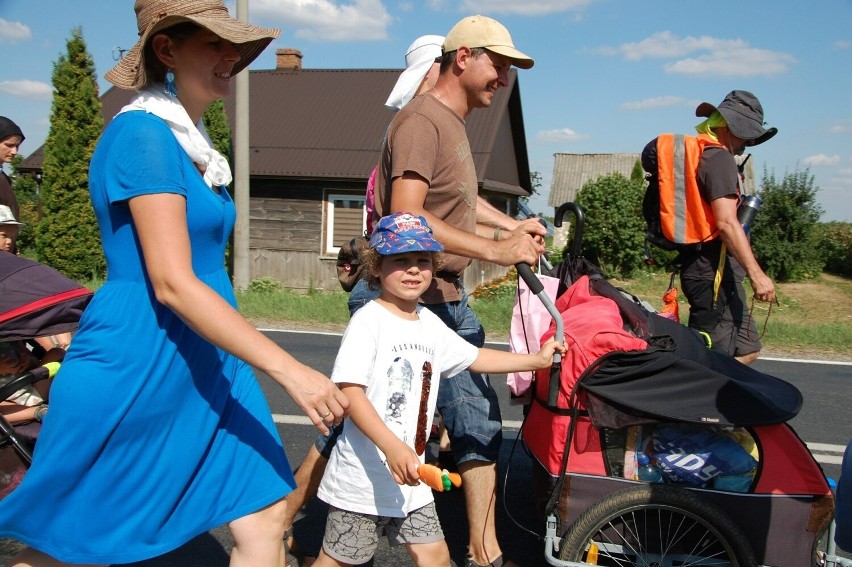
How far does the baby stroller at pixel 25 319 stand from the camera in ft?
10.9

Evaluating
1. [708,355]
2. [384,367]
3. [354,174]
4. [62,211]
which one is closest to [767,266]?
[354,174]

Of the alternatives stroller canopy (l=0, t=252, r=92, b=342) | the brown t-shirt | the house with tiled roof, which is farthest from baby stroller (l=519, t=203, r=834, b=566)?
the house with tiled roof

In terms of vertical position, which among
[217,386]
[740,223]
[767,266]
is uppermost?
[740,223]

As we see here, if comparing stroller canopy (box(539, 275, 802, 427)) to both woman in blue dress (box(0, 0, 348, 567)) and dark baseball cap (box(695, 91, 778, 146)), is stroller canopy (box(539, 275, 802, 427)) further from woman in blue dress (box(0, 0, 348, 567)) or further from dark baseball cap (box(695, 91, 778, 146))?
dark baseball cap (box(695, 91, 778, 146))

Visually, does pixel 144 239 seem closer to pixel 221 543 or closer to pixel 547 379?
pixel 547 379

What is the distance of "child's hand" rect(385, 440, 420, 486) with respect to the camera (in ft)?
7.84

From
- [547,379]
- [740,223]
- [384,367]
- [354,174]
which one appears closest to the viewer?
[384,367]

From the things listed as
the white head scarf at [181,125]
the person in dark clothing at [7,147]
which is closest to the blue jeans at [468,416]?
the white head scarf at [181,125]

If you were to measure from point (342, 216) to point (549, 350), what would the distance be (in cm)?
1704

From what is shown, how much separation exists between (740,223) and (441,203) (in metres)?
2.14

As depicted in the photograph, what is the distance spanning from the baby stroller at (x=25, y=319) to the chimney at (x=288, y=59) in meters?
20.4

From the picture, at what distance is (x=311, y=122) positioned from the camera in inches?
815

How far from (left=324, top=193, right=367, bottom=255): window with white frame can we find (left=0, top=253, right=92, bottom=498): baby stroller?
52.8 feet

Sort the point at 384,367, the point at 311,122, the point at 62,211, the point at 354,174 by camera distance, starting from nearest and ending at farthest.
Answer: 1. the point at 384,367
2. the point at 62,211
3. the point at 354,174
4. the point at 311,122
